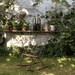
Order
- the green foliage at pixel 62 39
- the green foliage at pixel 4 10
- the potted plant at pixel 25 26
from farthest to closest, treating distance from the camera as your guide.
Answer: the green foliage at pixel 4 10 → the potted plant at pixel 25 26 → the green foliage at pixel 62 39

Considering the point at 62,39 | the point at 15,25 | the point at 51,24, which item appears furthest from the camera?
the point at 51,24

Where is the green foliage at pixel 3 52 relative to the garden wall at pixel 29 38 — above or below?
below

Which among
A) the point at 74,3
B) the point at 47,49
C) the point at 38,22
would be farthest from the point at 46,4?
the point at 47,49

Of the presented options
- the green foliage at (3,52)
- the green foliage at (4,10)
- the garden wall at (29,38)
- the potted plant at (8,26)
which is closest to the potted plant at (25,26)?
the garden wall at (29,38)

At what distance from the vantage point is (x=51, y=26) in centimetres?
440

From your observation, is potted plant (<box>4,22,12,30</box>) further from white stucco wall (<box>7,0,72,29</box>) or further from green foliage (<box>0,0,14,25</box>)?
white stucco wall (<box>7,0,72,29</box>)

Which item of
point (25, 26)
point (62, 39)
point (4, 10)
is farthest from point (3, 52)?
point (62, 39)

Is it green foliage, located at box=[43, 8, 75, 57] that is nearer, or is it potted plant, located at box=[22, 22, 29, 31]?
green foliage, located at box=[43, 8, 75, 57]

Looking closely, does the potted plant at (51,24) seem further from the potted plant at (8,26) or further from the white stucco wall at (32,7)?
the potted plant at (8,26)

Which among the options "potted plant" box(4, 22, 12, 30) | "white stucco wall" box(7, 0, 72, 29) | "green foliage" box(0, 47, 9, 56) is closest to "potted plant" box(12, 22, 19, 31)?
"potted plant" box(4, 22, 12, 30)

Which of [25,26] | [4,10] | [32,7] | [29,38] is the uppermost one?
[32,7]

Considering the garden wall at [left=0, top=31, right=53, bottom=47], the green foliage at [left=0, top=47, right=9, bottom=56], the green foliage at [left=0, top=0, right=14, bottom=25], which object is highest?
the green foliage at [left=0, top=0, right=14, bottom=25]

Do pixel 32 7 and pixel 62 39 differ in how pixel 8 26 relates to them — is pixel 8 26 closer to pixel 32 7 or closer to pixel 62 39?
pixel 32 7

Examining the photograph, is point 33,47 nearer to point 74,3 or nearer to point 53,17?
point 53,17
